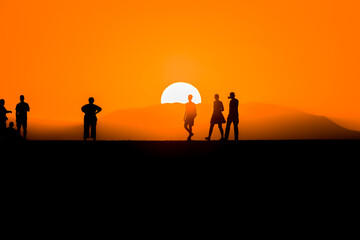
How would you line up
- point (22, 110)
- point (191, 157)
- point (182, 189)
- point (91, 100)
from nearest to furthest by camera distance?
point (182, 189) < point (191, 157) < point (91, 100) < point (22, 110)

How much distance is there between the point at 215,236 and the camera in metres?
6.68

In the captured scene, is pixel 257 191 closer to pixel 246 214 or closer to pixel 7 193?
pixel 246 214

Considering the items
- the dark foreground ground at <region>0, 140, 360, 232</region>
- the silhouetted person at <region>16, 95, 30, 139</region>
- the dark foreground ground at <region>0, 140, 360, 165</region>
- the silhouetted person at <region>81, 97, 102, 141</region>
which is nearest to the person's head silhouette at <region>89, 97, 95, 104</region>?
the silhouetted person at <region>81, 97, 102, 141</region>

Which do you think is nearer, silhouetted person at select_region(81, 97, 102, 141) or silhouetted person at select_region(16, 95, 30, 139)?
silhouetted person at select_region(81, 97, 102, 141)

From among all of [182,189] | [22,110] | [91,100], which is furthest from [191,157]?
[22,110]

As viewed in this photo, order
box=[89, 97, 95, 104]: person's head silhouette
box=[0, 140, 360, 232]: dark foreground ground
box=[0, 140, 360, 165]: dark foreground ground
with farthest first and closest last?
box=[89, 97, 95, 104]: person's head silhouette, box=[0, 140, 360, 165]: dark foreground ground, box=[0, 140, 360, 232]: dark foreground ground

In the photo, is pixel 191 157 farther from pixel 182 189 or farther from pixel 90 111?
pixel 90 111

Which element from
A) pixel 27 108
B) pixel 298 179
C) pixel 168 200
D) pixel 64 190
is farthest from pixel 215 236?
pixel 27 108

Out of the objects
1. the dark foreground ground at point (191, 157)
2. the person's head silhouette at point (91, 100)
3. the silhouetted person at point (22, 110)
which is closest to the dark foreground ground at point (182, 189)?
the dark foreground ground at point (191, 157)

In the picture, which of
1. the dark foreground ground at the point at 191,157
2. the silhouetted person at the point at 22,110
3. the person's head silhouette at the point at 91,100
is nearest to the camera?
the dark foreground ground at the point at 191,157

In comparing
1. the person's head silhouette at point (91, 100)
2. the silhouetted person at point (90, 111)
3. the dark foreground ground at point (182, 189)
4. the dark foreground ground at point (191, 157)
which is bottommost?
the dark foreground ground at point (182, 189)

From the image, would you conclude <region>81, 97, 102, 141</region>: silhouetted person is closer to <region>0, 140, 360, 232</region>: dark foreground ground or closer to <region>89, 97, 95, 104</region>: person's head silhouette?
<region>89, 97, 95, 104</region>: person's head silhouette

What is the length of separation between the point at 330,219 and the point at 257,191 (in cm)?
239

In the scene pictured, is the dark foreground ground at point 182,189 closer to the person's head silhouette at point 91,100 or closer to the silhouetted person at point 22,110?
the person's head silhouette at point 91,100
